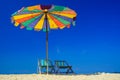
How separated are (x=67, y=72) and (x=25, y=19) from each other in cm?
332

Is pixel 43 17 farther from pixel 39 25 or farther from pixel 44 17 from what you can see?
pixel 39 25

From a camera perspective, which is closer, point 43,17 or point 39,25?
point 43,17

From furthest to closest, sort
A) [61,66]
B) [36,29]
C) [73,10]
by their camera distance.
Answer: [61,66] < [36,29] < [73,10]

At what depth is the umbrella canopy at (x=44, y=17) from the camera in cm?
1139

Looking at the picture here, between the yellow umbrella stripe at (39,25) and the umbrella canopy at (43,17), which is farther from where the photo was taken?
the yellow umbrella stripe at (39,25)

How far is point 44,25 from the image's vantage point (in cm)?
1254

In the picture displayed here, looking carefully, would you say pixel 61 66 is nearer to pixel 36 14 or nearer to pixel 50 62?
pixel 50 62

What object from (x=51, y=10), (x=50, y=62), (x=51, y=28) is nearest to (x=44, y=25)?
(x=51, y=28)

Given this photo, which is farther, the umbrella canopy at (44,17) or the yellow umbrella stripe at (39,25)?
the yellow umbrella stripe at (39,25)

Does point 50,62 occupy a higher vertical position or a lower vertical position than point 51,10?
lower

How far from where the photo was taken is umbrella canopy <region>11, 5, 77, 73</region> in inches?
448

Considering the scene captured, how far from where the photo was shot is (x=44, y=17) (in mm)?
12086

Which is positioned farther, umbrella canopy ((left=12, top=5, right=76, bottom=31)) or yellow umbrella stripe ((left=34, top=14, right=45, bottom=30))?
yellow umbrella stripe ((left=34, top=14, right=45, bottom=30))

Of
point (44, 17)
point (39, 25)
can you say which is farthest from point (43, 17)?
point (39, 25)
